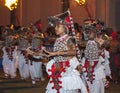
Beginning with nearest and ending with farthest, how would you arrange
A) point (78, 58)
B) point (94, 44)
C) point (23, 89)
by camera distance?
point (78, 58) → point (94, 44) → point (23, 89)

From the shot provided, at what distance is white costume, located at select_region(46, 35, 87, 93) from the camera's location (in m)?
8.64

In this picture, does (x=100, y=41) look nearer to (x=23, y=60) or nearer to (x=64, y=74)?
(x=64, y=74)

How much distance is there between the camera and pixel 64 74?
8.76 m

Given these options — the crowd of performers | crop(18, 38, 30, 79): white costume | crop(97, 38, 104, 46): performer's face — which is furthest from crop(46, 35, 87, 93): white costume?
crop(18, 38, 30, 79): white costume

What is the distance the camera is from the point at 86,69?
10695 millimetres

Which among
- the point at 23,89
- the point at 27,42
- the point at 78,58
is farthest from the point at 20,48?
the point at 78,58

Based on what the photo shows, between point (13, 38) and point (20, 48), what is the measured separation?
1.74 ft

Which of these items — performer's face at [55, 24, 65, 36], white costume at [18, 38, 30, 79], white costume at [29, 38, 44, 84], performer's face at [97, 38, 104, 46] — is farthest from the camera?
white costume at [18, 38, 30, 79]

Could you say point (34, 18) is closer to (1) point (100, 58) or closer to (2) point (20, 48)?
(2) point (20, 48)

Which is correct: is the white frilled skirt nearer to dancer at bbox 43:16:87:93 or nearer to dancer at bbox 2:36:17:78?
dancer at bbox 43:16:87:93

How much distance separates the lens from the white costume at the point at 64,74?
8641mm

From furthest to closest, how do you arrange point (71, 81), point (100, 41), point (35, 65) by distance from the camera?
1. point (35, 65)
2. point (100, 41)
3. point (71, 81)

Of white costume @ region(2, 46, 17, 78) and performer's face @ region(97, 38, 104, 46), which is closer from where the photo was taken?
performer's face @ region(97, 38, 104, 46)

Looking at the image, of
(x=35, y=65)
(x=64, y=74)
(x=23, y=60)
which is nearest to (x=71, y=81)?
(x=64, y=74)
